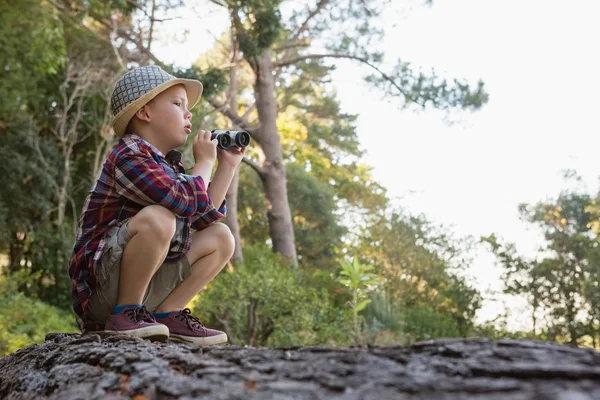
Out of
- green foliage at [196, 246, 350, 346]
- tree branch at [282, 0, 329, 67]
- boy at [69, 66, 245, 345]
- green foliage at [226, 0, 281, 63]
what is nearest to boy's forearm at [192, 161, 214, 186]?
boy at [69, 66, 245, 345]

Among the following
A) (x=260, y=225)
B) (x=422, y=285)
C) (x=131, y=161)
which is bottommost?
(x=131, y=161)

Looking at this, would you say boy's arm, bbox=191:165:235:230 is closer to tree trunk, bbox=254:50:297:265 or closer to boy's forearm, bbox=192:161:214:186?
boy's forearm, bbox=192:161:214:186

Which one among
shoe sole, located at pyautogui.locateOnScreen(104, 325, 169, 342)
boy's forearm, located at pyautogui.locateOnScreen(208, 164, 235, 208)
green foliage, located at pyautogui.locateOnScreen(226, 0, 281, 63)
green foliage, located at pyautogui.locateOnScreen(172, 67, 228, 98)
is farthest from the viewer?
green foliage, located at pyautogui.locateOnScreen(172, 67, 228, 98)

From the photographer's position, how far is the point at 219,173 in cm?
270

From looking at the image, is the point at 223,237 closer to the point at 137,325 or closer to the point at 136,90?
the point at 137,325

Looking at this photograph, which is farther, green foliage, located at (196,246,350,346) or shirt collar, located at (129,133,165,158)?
green foliage, located at (196,246,350,346)

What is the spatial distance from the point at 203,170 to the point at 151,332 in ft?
2.12

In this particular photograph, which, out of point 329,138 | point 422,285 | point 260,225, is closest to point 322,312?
point 422,285

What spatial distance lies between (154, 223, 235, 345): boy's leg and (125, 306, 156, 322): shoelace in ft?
0.53

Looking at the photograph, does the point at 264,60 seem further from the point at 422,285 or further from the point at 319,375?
the point at 319,375

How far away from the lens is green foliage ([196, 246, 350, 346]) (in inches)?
308

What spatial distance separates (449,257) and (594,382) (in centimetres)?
Answer: 1130

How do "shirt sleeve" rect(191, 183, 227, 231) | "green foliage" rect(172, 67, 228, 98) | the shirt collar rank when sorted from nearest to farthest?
the shirt collar, "shirt sleeve" rect(191, 183, 227, 231), "green foliage" rect(172, 67, 228, 98)

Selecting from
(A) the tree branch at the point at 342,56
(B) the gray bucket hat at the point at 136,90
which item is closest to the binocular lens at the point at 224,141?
(B) the gray bucket hat at the point at 136,90
